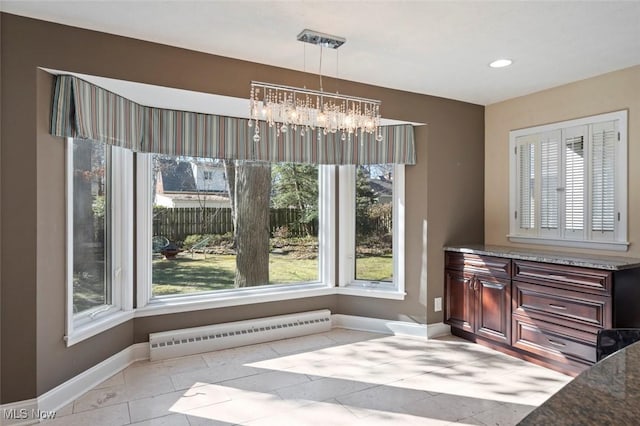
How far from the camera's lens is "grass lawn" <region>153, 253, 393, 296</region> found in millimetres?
3697

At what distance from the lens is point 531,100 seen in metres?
3.99

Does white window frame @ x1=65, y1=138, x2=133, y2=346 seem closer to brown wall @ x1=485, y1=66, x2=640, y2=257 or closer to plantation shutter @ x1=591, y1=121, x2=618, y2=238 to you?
brown wall @ x1=485, y1=66, x2=640, y2=257

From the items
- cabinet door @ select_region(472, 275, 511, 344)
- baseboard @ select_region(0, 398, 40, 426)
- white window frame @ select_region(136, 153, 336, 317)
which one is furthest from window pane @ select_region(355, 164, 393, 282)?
baseboard @ select_region(0, 398, 40, 426)

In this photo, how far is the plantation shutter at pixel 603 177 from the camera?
11.0ft

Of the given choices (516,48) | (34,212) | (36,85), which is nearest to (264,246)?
(34,212)

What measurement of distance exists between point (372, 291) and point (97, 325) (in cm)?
259

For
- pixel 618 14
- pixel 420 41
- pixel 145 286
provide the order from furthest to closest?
pixel 145 286
pixel 420 41
pixel 618 14

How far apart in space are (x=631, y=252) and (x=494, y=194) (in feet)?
4.57

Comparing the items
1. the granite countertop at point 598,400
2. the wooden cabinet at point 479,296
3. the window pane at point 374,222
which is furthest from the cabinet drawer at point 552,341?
the granite countertop at point 598,400

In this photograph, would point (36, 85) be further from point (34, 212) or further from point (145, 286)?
point (145, 286)

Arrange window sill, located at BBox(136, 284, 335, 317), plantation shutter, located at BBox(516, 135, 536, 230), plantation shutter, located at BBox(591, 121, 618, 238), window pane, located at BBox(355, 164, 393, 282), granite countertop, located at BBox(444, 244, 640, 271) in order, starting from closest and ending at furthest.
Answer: granite countertop, located at BBox(444, 244, 640, 271) < plantation shutter, located at BBox(591, 121, 618, 238) < window sill, located at BBox(136, 284, 335, 317) < plantation shutter, located at BBox(516, 135, 536, 230) < window pane, located at BBox(355, 164, 393, 282)

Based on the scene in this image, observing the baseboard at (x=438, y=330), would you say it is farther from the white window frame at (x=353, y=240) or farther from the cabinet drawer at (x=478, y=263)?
the cabinet drawer at (x=478, y=263)

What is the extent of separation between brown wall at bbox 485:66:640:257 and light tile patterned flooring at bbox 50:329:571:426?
1.47m

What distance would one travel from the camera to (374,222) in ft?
14.3
